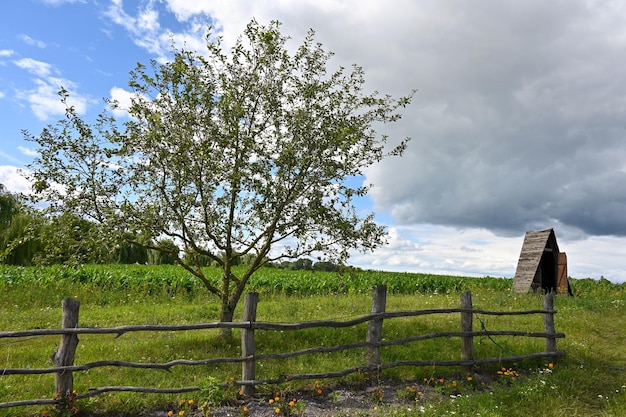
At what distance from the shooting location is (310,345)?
454 inches

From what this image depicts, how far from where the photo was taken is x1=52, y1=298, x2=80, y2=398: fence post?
7.72 meters

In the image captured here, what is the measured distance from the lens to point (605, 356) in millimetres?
12273

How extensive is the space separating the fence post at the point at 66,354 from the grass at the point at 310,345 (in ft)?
1.33

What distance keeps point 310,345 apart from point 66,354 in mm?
5576

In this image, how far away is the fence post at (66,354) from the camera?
25.3ft

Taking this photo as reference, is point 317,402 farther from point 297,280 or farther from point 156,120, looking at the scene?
point 297,280

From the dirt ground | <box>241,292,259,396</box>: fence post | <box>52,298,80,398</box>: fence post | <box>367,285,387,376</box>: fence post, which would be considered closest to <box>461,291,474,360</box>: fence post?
the dirt ground

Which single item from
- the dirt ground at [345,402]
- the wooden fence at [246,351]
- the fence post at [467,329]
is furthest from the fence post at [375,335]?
the fence post at [467,329]

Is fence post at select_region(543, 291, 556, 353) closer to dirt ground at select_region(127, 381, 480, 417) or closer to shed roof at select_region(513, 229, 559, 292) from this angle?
dirt ground at select_region(127, 381, 480, 417)

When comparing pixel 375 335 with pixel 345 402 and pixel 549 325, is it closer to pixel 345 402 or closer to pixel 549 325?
pixel 345 402

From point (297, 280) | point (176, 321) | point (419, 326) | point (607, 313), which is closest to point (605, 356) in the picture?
point (419, 326)

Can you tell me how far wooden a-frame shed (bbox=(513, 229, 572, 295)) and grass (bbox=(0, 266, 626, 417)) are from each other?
3.77 feet

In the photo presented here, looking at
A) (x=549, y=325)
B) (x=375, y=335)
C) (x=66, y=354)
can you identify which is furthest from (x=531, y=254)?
(x=66, y=354)

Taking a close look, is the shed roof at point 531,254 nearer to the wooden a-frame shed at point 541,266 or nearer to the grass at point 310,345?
the wooden a-frame shed at point 541,266
